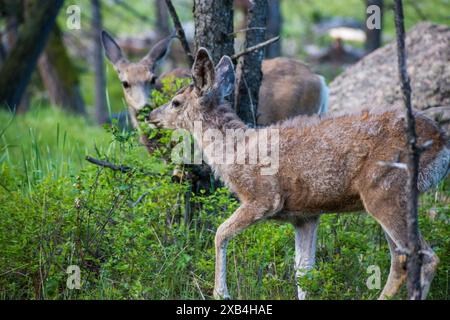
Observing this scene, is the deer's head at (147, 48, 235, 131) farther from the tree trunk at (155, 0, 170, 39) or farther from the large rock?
the tree trunk at (155, 0, 170, 39)

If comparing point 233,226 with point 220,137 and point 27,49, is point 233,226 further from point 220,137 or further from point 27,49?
point 27,49

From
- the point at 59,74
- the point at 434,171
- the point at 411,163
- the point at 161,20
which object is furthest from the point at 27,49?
the point at 411,163

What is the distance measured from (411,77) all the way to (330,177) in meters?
5.31

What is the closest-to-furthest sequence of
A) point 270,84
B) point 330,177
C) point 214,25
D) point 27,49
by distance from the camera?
point 330,177
point 214,25
point 270,84
point 27,49

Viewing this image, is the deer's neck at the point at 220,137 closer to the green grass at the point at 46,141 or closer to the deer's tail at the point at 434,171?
the green grass at the point at 46,141

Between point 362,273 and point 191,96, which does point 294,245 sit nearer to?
point 362,273

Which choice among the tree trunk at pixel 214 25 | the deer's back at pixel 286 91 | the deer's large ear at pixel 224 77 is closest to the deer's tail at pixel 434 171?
the deer's large ear at pixel 224 77

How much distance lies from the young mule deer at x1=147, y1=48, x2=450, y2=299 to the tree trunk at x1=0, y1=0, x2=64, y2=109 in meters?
6.70

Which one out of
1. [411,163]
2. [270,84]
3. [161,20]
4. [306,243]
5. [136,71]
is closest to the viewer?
[411,163]

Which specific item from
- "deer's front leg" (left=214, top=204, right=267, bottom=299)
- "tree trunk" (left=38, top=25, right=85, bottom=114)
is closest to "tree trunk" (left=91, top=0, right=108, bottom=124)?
"tree trunk" (left=38, top=25, right=85, bottom=114)

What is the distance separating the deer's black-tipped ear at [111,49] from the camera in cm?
1082

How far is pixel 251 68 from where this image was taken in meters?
8.08

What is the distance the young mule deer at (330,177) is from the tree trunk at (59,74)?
10.5 metres

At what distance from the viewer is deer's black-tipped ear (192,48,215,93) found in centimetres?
675
